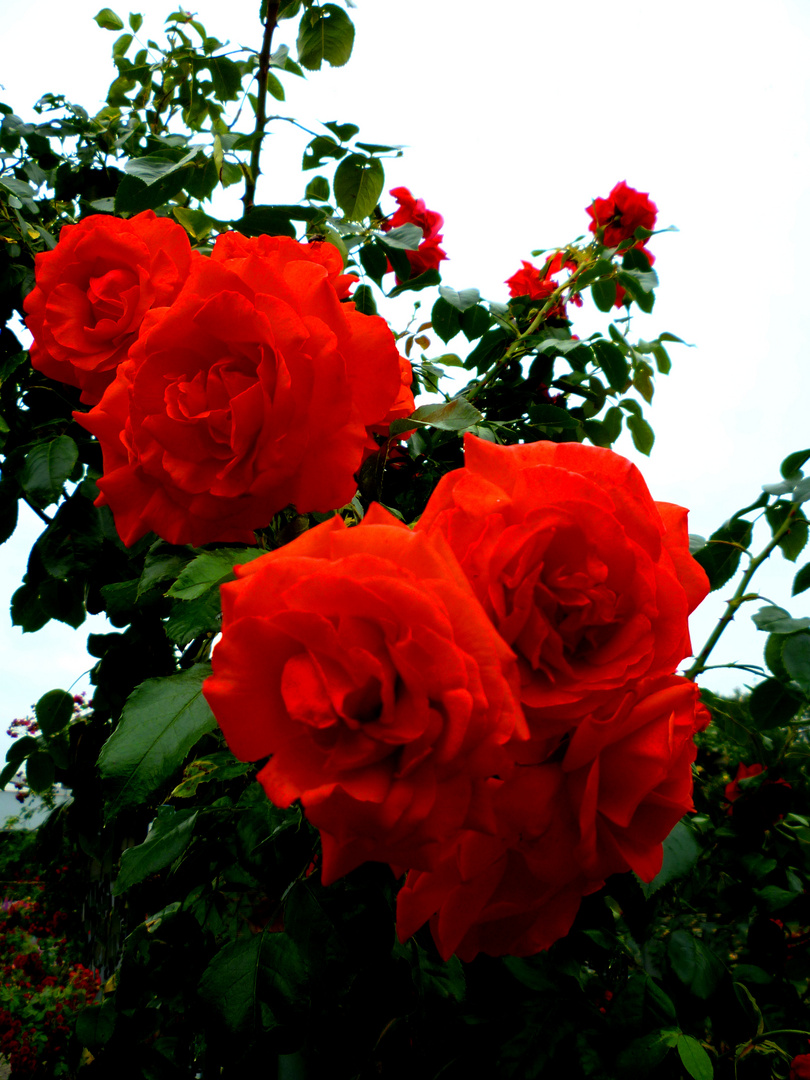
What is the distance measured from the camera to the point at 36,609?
1.10 meters

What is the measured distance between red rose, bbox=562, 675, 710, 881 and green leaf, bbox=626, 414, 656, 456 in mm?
940

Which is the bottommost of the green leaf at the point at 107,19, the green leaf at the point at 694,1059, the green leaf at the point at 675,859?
the green leaf at the point at 694,1059

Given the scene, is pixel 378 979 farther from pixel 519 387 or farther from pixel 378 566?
pixel 519 387

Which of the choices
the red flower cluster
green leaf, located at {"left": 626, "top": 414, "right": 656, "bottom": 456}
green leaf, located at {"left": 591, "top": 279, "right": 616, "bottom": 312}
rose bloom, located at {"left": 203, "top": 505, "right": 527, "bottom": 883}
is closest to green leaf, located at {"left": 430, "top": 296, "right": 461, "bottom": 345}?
green leaf, located at {"left": 591, "top": 279, "right": 616, "bottom": 312}

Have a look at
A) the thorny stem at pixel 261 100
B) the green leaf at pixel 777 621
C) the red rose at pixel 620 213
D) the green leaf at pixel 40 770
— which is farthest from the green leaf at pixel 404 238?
the green leaf at pixel 40 770

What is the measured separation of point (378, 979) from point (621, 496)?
0.51m

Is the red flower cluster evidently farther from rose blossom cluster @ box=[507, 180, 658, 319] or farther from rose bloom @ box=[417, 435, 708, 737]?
rose blossom cluster @ box=[507, 180, 658, 319]

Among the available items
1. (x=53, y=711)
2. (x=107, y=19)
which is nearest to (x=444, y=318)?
(x=53, y=711)

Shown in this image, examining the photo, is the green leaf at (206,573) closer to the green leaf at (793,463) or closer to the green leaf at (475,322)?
the green leaf at (475,322)

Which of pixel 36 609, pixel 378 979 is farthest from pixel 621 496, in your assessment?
pixel 36 609

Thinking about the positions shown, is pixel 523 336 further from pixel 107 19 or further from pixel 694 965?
pixel 107 19

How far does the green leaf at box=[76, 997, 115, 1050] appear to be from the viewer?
0.79 meters

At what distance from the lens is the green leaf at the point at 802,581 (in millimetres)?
844

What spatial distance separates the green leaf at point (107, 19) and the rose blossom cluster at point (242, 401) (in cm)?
140
